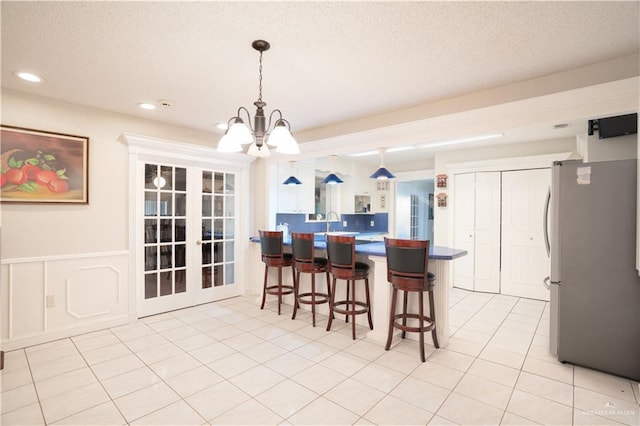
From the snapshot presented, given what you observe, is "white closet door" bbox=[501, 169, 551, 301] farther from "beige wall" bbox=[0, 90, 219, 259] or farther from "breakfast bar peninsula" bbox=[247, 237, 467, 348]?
"beige wall" bbox=[0, 90, 219, 259]

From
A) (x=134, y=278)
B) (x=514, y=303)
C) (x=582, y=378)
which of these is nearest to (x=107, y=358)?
(x=134, y=278)

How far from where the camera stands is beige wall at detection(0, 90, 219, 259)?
9.73 feet

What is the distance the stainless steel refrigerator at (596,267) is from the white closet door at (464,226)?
2457 millimetres

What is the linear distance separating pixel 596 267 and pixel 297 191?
13.3 feet

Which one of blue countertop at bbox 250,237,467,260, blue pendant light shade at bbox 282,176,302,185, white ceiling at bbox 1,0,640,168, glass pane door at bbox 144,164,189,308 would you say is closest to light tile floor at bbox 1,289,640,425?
glass pane door at bbox 144,164,189,308

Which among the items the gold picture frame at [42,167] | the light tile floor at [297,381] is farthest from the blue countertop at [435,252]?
the gold picture frame at [42,167]

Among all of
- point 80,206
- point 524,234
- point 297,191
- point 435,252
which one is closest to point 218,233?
point 297,191

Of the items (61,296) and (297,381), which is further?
(61,296)

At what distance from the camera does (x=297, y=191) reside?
5.49 metres

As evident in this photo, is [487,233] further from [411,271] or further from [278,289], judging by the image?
[278,289]

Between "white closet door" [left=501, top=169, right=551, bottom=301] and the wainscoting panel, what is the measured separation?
5356 millimetres

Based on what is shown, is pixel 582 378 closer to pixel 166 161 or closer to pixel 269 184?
pixel 269 184

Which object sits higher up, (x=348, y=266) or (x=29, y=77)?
(x=29, y=77)

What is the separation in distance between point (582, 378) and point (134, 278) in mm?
4475
